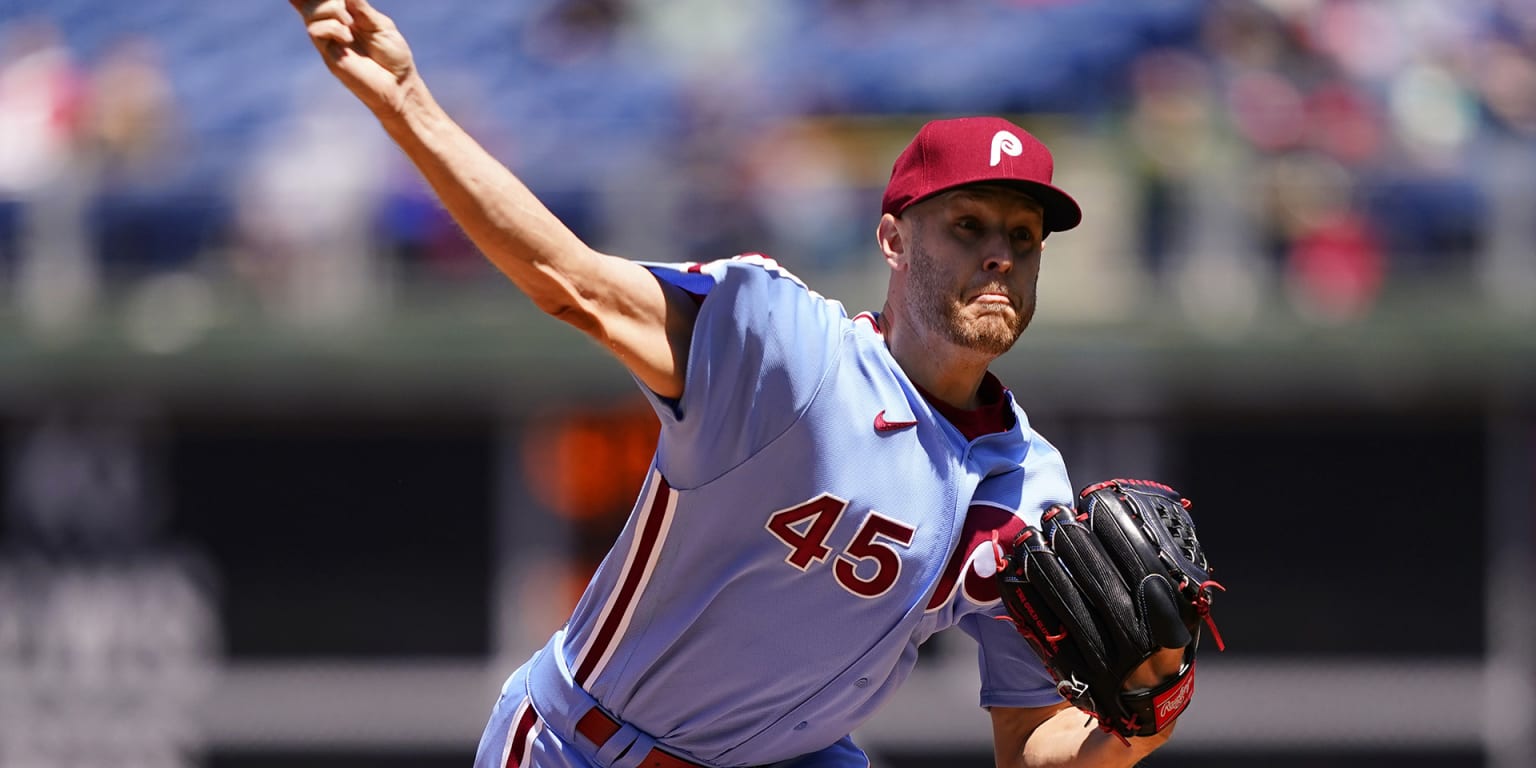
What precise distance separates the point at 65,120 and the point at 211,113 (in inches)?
→ 57.5

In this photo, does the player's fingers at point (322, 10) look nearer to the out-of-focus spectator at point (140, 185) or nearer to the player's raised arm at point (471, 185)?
the player's raised arm at point (471, 185)

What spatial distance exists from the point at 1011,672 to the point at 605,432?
16.0 feet

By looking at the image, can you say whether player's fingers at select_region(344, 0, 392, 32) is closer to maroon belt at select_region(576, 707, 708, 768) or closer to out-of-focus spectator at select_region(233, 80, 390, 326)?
maroon belt at select_region(576, 707, 708, 768)

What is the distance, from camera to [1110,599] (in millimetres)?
3420

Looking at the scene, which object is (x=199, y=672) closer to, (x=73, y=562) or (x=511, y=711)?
(x=73, y=562)

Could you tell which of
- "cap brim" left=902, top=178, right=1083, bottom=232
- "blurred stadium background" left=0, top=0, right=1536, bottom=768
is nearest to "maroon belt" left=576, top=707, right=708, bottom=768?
"cap brim" left=902, top=178, right=1083, bottom=232

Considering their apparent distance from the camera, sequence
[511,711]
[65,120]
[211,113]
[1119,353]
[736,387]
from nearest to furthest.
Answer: [736,387] < [511,711] < [1119,353] < [65,120] < [211,113]

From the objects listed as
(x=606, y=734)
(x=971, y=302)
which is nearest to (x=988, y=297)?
(x=971, y=302)

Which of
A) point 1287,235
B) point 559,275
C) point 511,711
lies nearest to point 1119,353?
point 1287,235

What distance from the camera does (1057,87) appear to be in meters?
9.99

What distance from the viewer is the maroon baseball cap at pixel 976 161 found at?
11.0ft

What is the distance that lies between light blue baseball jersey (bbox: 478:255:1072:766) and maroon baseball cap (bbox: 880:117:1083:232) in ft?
0.95

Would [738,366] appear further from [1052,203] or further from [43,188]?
[43,188]

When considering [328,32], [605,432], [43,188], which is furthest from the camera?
[43,188]
